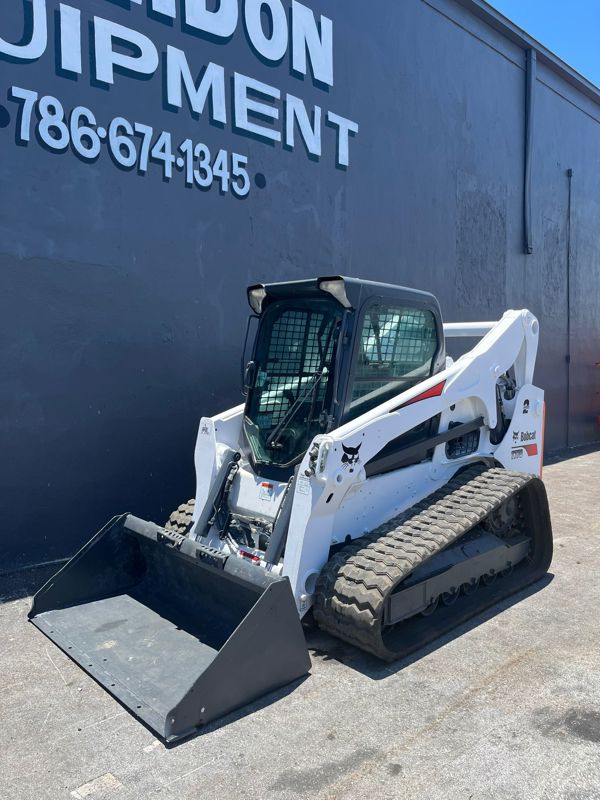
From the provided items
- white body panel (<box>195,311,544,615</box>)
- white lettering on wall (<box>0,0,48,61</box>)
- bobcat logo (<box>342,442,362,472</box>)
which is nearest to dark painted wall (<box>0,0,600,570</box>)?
white lettering on wall (<box>0,0,48,61</box>)

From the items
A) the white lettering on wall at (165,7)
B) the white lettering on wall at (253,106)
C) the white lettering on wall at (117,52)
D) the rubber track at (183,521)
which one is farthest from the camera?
the white lettering on wall at (253,106)

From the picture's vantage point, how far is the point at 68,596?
4.63m

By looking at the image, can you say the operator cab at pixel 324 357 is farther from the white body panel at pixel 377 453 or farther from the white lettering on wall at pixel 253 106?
the white lettering on wall at pixel 253 106

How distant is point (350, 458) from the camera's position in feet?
13.9

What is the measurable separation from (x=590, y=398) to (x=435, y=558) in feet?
33.9

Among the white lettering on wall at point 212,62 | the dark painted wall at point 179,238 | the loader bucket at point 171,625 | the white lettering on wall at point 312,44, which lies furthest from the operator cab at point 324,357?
the white lettering on wall at point 312,44

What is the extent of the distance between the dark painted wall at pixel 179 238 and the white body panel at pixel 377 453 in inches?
62.9

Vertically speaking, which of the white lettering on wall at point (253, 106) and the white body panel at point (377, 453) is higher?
the white lettering on wall at point (253, 106)

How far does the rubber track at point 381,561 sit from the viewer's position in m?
3.83

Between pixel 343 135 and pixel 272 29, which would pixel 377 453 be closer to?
pixel 343 135

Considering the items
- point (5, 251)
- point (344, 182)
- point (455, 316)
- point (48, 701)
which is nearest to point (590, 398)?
point (455, 316)

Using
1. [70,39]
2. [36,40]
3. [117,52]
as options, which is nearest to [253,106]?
[117,52]

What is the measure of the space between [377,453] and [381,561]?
803 millimetres

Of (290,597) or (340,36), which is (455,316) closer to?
(340,36)
